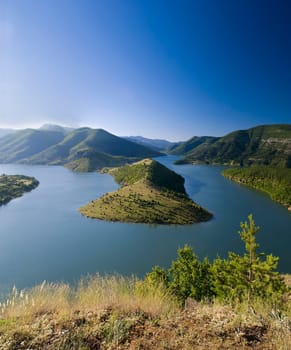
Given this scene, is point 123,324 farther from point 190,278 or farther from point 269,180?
point 269,180

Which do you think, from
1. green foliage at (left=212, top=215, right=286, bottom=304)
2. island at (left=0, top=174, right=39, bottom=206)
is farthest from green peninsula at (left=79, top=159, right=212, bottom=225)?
green foliage at (left=212, top=215, right=286, bottom=304)

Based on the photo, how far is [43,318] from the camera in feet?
18.0

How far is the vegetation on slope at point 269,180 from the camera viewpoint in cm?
8869

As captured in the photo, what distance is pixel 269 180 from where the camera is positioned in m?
117

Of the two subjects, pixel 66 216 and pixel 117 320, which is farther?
pixel 66 216

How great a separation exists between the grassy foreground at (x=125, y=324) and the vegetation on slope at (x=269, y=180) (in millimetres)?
88755

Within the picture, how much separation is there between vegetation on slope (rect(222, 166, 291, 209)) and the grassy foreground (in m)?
88.8

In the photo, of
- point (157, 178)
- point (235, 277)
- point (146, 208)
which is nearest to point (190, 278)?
point (235, 277)

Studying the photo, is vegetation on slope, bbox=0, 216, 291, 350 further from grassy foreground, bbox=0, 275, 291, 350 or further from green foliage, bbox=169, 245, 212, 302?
green foliage, bbox=169, 245, 212, 302

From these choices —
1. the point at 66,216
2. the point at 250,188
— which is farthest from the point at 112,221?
the point at 250,188

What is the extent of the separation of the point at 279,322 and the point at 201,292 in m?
17.6

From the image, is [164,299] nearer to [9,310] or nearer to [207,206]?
[9,310]

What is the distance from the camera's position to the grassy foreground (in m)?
4.73

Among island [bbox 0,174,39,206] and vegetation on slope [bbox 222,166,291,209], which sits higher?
vegetation on slope [bbox 222,166,291,209]
